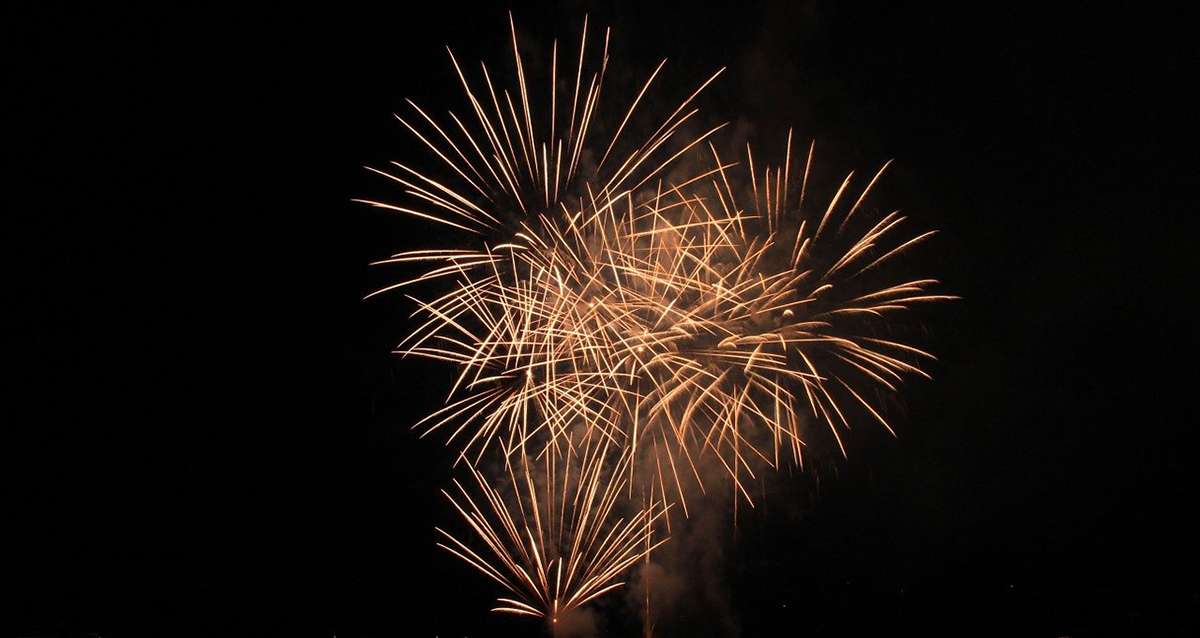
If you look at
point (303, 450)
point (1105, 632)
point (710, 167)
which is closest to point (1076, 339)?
point (1105, 632)

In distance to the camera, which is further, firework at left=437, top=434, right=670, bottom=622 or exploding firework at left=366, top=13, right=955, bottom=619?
firework at left=437, top=434, right=670, bottom=622

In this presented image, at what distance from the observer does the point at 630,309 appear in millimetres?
7270

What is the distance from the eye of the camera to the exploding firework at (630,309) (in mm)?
7211

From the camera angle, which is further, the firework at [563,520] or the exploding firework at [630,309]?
the firework at [563,520]

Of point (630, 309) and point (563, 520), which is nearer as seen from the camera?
point (630, 309)

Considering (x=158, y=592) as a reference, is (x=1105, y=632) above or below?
below

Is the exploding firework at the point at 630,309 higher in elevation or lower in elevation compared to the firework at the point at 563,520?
higher

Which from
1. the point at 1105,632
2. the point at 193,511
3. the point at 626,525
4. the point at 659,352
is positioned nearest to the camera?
the point at 659,352

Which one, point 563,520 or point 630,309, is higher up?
point 630,309

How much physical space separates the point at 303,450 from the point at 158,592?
266 centimetres

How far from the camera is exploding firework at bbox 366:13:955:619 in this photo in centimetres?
721

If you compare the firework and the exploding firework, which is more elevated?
the exploding firework

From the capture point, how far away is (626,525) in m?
10.1

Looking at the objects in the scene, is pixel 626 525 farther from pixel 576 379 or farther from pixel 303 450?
pixel 303 450
